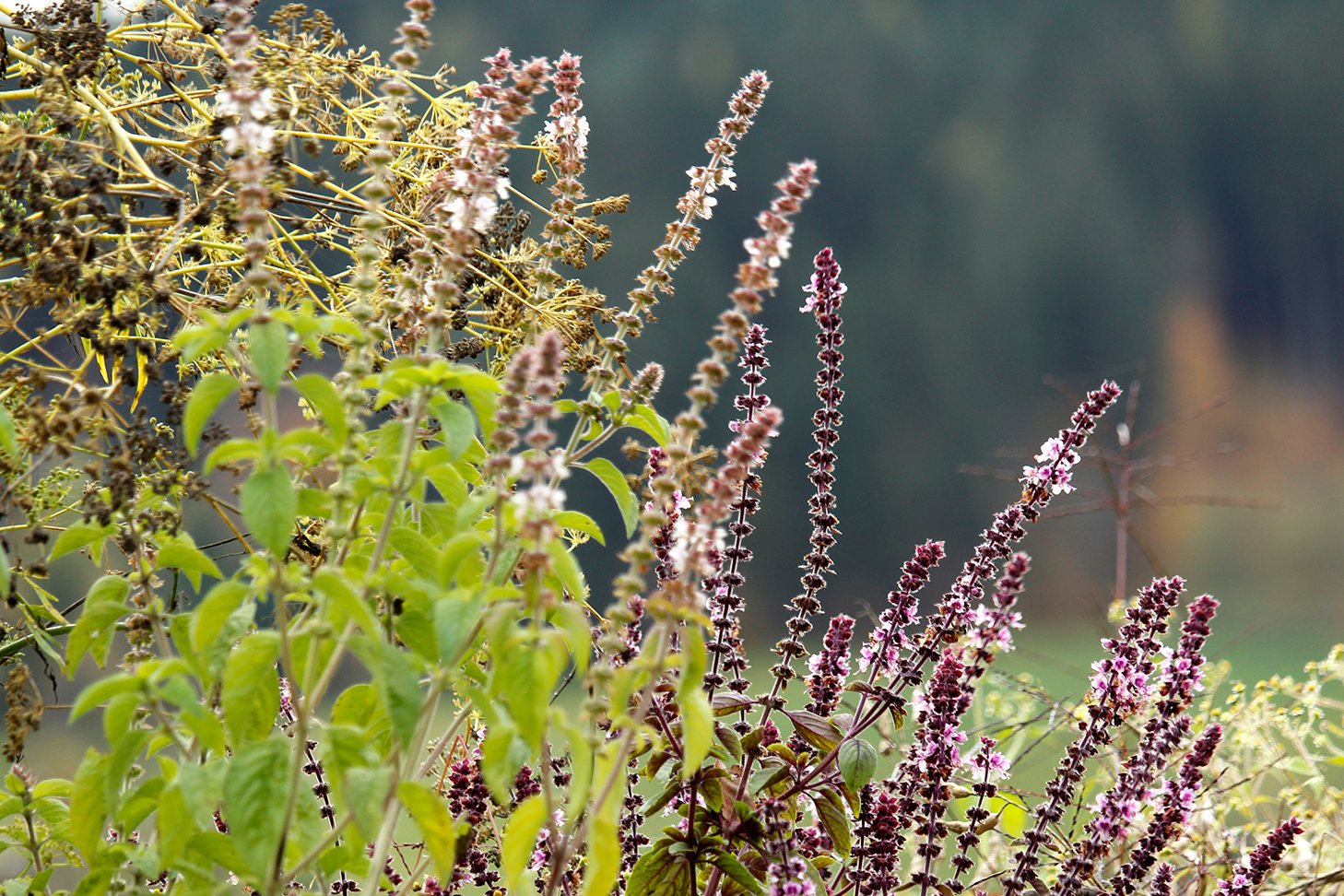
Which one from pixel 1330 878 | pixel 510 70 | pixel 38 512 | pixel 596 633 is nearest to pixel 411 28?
pixel 510 70

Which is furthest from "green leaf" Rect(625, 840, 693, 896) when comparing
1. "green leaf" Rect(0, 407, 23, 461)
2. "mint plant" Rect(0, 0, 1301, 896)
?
"green leaf" Rect(0, 407, 23, 461)

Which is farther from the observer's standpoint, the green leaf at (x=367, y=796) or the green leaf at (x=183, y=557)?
the green leaf at (x=183, y=557)

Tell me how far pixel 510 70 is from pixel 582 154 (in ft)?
0.73

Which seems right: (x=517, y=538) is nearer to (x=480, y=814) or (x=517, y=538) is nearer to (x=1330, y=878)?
(x=480, y=814)

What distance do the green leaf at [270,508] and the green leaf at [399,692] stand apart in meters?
0.11

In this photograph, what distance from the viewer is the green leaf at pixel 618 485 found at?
1.09m

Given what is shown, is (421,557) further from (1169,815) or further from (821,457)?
(1169,815)

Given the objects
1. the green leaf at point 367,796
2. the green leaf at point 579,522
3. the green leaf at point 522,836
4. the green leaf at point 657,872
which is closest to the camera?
the green leaf at point 367,796

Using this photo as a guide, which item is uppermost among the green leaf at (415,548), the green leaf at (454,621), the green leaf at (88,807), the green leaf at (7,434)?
the green leaf at (415,548)

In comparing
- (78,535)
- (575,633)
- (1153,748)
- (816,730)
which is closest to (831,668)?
(816,730)

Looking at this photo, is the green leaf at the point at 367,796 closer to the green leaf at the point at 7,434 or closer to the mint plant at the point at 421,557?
the mint plant at the point at 421,557

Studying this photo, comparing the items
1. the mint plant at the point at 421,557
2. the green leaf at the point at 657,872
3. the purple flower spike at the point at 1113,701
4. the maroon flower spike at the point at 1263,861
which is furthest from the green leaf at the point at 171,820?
the maroon flower spike at the point at 1263,861

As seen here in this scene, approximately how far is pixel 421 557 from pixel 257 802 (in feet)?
0.82

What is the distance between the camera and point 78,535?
3.21ft
